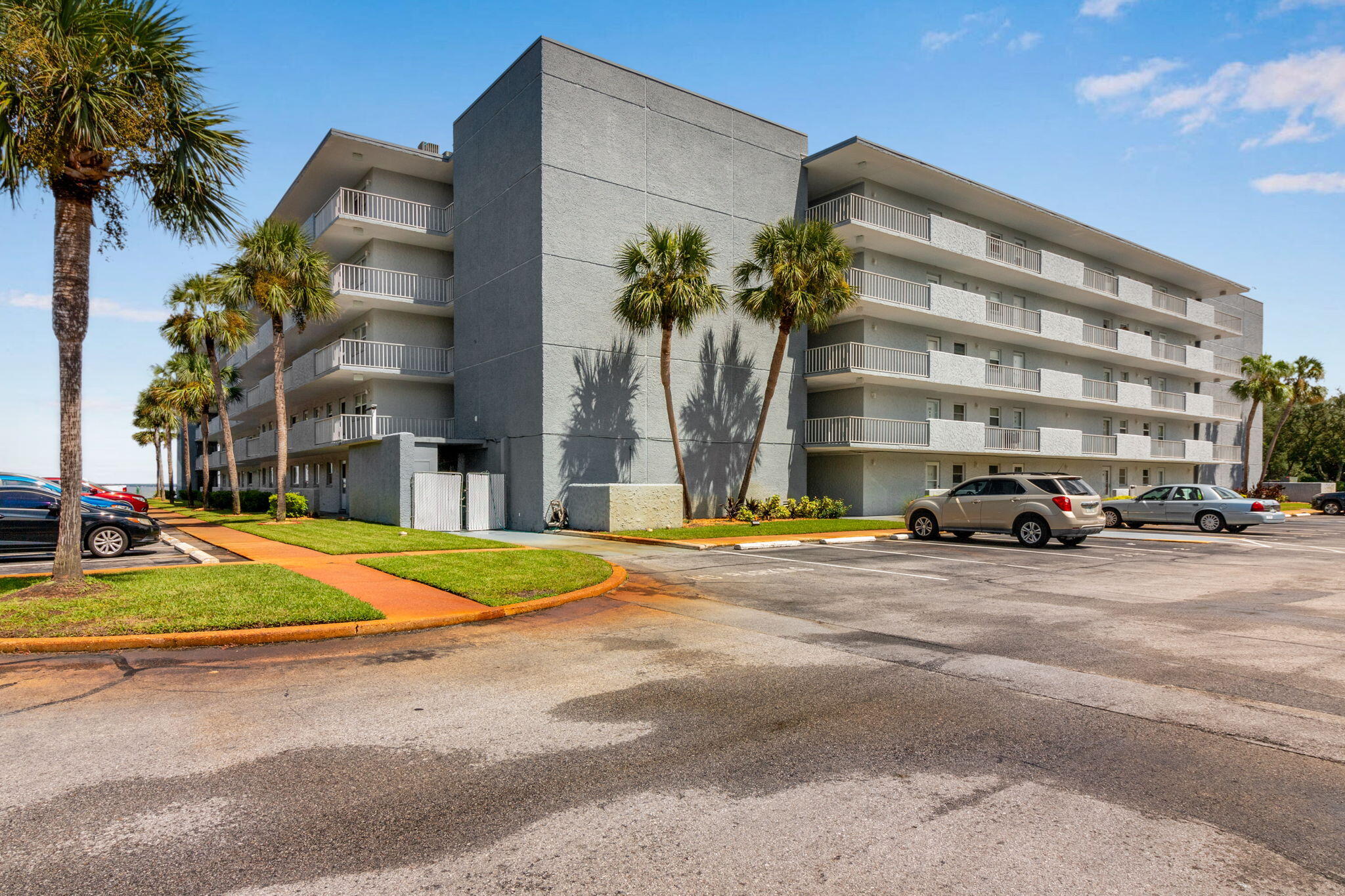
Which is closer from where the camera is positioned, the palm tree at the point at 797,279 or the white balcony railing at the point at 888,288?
the palm tree at the point at 797,279

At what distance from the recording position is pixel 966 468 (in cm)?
3344

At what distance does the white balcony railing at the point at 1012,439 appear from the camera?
3198cm

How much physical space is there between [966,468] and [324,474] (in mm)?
30492

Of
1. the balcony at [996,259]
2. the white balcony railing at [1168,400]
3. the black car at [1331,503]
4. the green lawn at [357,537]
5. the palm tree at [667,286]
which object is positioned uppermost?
the balcony at [996,259]

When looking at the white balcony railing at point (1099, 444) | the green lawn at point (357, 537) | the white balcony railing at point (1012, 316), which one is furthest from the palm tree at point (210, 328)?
the white balcony railing at point (1099, 444)

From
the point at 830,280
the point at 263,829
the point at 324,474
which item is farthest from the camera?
the point at 324,474

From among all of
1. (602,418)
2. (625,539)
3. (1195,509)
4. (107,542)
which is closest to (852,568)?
(625,539)

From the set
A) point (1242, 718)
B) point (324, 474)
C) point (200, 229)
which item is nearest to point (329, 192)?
point (324, 474)

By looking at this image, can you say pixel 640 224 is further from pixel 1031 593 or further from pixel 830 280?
pixel 1031 593

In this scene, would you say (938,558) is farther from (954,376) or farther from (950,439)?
(954,376)

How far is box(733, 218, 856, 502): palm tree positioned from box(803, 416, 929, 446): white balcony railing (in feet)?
14.7

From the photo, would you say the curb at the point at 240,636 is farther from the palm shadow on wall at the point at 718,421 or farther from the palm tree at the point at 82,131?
the palm shadow on wall at the point at 718,421

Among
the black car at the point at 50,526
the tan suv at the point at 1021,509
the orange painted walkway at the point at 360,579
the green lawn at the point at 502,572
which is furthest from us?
the tan suv at the point at 1021,509

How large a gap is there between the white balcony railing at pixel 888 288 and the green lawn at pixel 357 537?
55.2 ft
